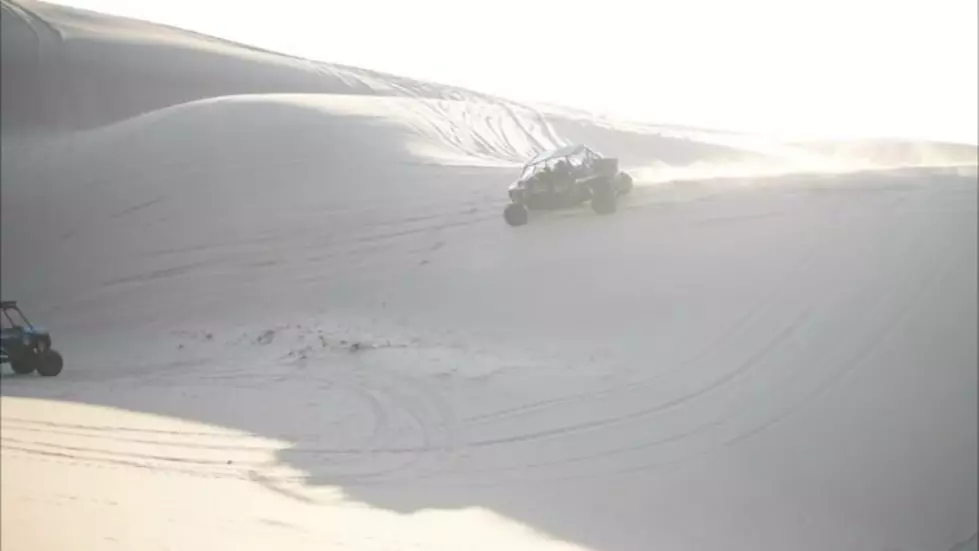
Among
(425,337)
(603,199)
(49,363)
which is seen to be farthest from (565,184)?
(49,363)

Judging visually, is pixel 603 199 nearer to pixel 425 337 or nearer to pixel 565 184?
pixel 565 184

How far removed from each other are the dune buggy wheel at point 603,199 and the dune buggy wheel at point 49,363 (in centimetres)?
507

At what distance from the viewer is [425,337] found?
6.75m

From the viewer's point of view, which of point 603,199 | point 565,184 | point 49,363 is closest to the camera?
point 49,363

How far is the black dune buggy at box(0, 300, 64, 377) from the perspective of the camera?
361cm

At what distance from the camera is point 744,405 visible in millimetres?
5758

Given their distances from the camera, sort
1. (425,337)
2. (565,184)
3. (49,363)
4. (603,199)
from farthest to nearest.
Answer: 1. (603,199)
2. (565,184)
3. (425,337)
4. (49,363)

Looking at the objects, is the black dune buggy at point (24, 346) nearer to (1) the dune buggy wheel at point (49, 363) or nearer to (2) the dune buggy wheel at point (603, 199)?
(1) the dune buggy wheel at point (49, 363)

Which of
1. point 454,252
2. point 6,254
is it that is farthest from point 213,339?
point 454,252

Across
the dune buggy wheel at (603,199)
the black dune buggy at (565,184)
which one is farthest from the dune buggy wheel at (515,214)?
the dune buggy wheel at (603,199)

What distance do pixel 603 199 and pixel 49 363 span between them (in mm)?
5330

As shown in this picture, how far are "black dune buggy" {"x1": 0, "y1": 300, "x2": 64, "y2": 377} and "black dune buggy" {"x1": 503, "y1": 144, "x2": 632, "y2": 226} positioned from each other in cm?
449

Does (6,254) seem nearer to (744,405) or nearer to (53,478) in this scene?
(53,478)

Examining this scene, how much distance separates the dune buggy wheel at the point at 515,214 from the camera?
26.1ft
